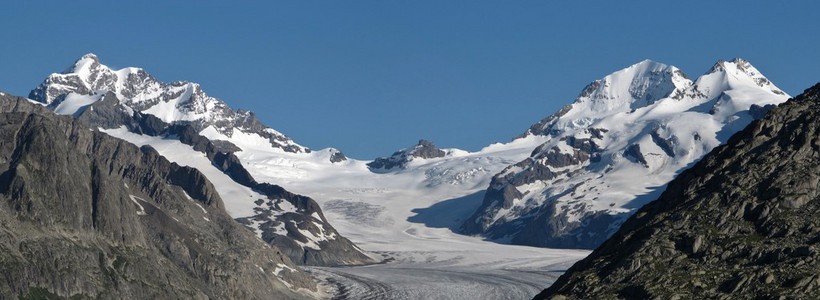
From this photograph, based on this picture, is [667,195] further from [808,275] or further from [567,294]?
[808,275]

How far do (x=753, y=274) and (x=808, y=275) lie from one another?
14.6 feet

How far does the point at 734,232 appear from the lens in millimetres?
121625

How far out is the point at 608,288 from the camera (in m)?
123

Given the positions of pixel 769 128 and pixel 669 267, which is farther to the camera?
pixel 769 128

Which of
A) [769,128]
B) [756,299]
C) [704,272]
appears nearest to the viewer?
[756,299]

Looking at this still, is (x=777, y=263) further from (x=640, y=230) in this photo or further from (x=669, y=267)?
(x=640, y=230)

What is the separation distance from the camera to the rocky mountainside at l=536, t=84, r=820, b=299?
114 m

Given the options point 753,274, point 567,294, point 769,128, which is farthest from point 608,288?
point 769,128

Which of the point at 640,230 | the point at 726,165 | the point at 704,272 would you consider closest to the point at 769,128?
the point at 726,165

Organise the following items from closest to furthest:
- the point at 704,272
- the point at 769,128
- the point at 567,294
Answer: the point at 704,272 < the point at 567,294 < the point at 769,128

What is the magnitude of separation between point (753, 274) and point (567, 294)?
17.5 meters

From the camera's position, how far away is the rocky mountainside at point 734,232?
11356 cm

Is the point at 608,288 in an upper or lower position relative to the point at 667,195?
lower

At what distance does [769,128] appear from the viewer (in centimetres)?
13650
